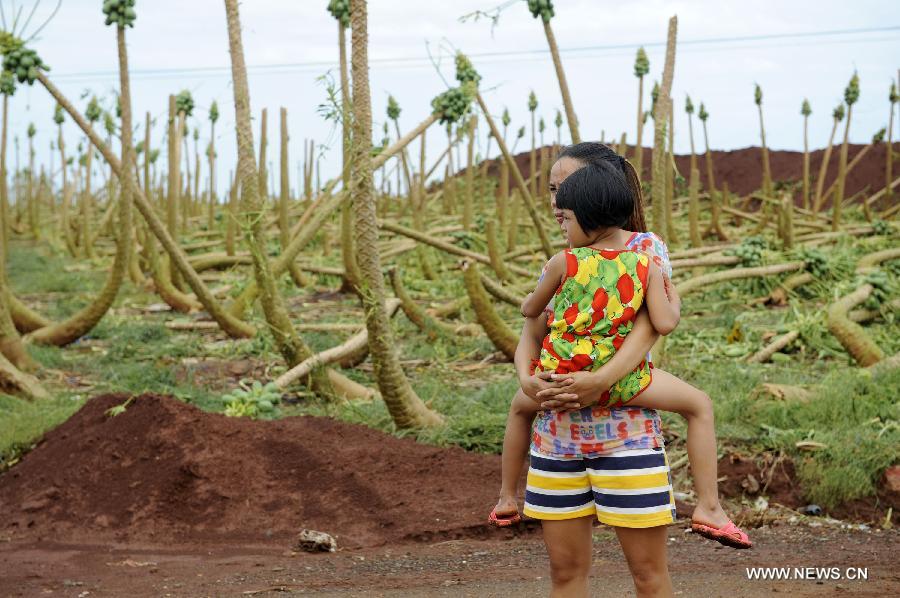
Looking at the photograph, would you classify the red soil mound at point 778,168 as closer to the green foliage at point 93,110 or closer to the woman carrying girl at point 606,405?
the green foliage at point 93,110

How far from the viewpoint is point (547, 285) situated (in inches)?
88.9

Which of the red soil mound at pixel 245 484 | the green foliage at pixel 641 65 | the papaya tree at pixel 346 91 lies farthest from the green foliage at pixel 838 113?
the red soil mound at pixel 245 484

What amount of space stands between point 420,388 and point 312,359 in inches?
33.6

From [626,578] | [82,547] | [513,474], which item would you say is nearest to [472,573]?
[626,578]

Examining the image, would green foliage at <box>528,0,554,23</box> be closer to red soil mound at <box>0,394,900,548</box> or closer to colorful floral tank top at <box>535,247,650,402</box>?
red soil mound at <box>0,394,900,548</box>

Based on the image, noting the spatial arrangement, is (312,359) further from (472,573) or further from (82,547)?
(472,573)

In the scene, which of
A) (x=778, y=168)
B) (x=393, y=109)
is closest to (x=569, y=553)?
(x=393, y=109)

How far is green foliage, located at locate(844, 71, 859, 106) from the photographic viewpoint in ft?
42.4

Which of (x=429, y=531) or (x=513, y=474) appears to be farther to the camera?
(x=429, y=531)

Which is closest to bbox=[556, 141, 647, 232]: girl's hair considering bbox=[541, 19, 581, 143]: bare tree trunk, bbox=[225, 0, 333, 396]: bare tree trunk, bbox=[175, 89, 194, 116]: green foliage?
bbox=[225, 0, 333, 396]: bare tree trunk

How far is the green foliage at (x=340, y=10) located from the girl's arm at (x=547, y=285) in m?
6.45

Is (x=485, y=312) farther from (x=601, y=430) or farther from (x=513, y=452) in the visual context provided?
(x=601, y=430)

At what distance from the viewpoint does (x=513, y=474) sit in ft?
7.88

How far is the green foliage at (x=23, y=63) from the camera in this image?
688 centimetres
